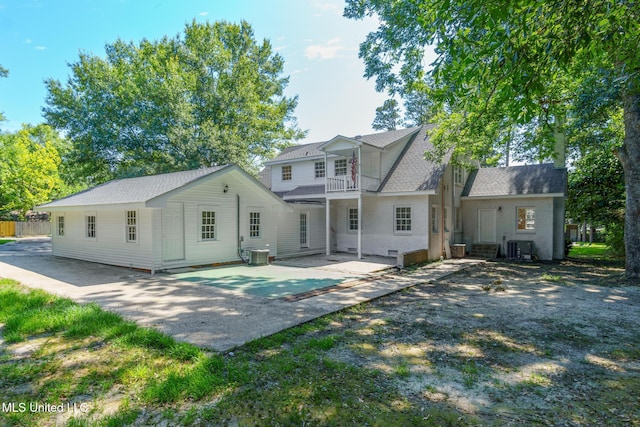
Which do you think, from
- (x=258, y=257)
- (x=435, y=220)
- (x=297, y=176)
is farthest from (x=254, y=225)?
(x=435, y=220)

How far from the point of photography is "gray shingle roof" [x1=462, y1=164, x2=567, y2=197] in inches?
621

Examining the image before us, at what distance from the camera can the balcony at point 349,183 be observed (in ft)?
49.9

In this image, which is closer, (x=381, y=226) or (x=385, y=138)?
(x=381, y=226)

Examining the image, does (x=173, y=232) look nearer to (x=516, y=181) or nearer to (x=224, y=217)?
(x=224, y=217)

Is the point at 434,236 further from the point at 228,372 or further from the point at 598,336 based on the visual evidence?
the point at 228,372

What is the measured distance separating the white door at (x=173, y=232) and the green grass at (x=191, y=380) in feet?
19.8

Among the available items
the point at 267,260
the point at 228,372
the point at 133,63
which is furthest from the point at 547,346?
the point at 133,63

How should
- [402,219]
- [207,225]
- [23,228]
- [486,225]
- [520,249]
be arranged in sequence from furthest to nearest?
1. [23,228]
2. [486,225]
3. [520,249]
4. [402,219]
5. [207,225]

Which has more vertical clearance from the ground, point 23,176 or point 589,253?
point 23,176

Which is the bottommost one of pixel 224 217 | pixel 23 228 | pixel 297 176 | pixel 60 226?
pixel 23 228

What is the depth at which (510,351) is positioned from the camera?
4750 mm

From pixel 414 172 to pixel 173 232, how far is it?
421 inches

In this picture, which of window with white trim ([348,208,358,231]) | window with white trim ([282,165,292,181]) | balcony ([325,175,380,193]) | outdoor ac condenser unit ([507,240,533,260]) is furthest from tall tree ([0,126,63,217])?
outdoor ac condenser unit ([507,240,533,260])

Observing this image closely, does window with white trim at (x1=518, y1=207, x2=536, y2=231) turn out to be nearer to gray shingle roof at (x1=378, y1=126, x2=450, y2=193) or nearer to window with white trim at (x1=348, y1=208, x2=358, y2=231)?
gray shingle roof at (x1=378, y1=126, x2=450, y2=193)
